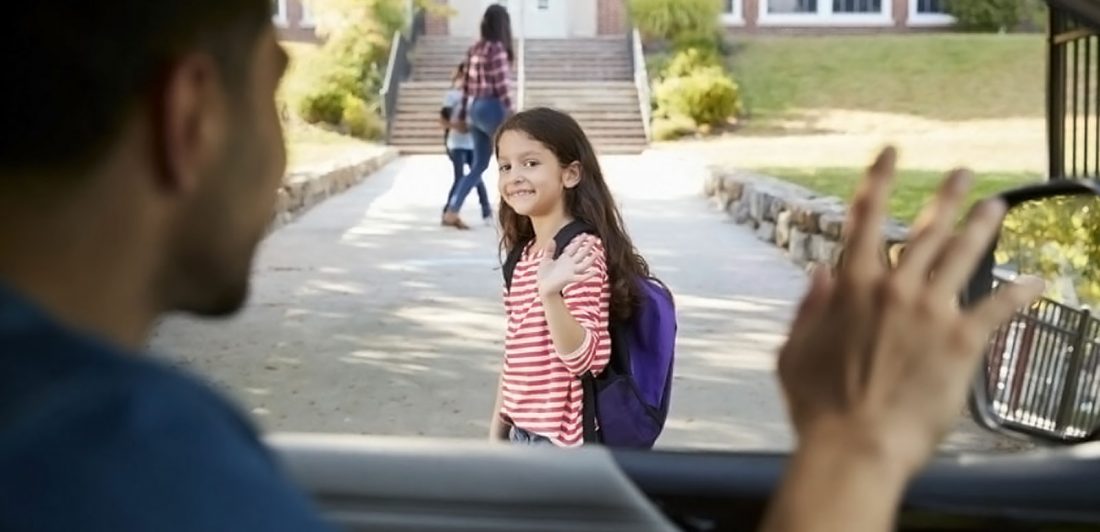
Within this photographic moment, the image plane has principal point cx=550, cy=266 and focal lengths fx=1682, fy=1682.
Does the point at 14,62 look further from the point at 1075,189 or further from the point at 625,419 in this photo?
the point at 625,419

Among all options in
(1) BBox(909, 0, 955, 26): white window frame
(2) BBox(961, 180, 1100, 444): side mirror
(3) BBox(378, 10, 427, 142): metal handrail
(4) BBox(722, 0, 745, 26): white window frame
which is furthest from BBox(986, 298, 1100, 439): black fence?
(1) BBox(909, 0, 955, 26): white window frame

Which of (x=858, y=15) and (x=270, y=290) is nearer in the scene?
(x=270, y=290)

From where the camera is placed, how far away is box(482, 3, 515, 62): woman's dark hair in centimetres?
1177

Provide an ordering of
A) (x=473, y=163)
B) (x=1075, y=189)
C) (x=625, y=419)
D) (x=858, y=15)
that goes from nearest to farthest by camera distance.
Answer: (x=1075, y=189), (x=625, y=419), (x=473, y=163), (x=858, y=15)

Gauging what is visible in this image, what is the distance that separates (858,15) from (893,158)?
33.7 m

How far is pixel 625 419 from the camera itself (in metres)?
3.07

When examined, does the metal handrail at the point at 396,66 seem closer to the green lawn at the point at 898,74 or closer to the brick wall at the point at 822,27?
the green lawn at the point at 898,74

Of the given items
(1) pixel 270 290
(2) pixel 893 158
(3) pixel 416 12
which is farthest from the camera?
(3) pixel 416 12

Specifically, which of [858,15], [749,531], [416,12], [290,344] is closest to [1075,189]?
[749,531]

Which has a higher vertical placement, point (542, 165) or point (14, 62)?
point (14, 62)

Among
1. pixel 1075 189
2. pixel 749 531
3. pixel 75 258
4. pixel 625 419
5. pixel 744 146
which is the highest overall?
pixel 75 258

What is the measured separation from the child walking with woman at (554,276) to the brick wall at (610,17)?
28296 mm

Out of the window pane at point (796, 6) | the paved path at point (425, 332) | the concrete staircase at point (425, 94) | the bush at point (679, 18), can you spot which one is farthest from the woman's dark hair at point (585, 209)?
the window pane at point (796, 6)

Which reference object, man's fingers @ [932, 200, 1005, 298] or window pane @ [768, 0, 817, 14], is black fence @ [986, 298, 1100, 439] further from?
window pane @ [768, 0, 817, 14]
